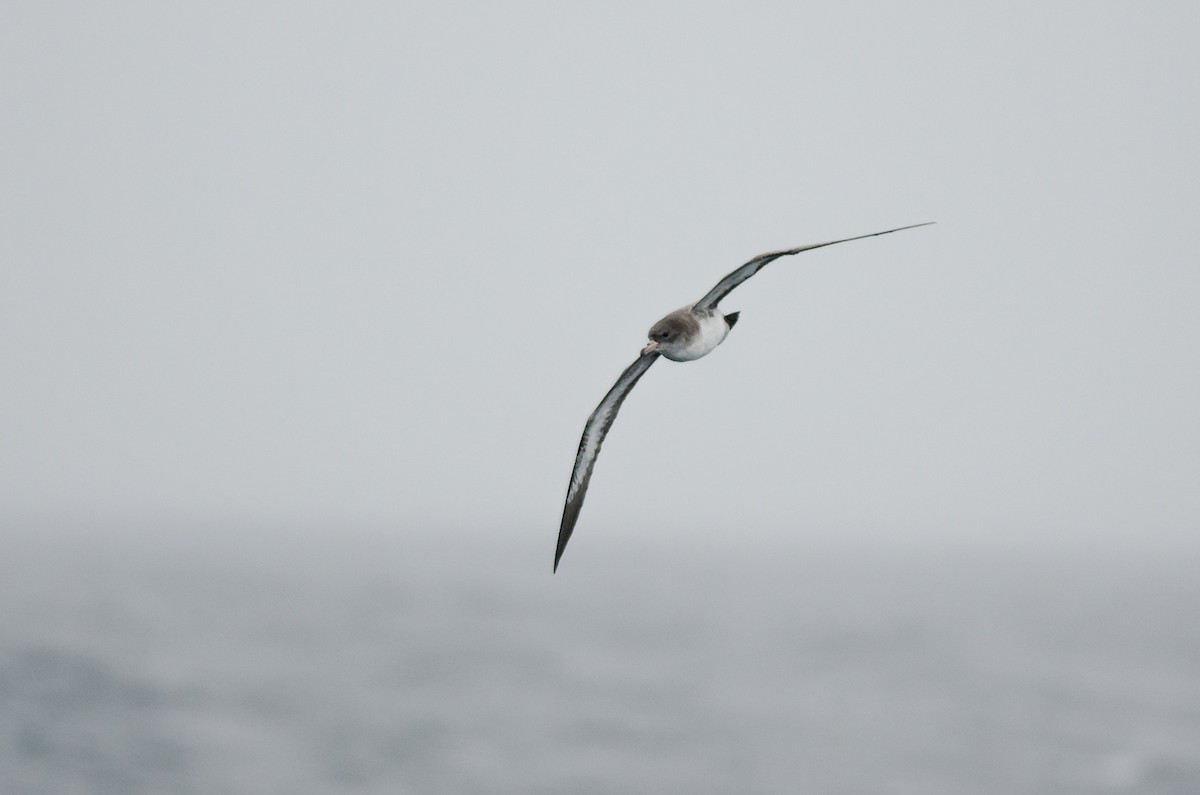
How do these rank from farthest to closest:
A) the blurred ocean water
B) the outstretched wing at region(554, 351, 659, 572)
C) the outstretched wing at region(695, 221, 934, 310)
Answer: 1. the blurred ocean water
2. the outstretched wing at region(554, 351, 659, 572)
3. the outstretched wing at region(695, 221, 934, 310)

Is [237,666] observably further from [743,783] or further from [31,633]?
[743,783]

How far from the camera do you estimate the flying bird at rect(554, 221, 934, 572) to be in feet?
44.4

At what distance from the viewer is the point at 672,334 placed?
13.5 m

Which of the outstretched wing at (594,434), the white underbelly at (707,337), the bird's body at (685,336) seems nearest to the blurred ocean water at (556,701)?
the outstretched wing at (594,434)

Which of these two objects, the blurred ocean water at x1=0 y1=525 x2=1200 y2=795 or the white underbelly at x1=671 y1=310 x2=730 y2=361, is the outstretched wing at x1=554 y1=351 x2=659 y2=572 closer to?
the white underbelly at x1=671 y1=310 x2=730 y2=361

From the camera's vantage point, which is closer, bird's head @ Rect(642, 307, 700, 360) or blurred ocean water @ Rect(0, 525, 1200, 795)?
bird's head @ Rect(642, 307, 700, 360)

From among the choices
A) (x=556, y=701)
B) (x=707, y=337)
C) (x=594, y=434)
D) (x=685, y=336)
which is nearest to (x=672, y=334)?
(x=685, y=336)

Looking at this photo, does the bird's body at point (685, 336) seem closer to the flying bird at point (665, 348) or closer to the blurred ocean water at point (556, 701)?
the flying bird at point (665, 348)

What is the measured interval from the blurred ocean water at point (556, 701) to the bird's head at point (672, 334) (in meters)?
53.0

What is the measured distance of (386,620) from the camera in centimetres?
13025

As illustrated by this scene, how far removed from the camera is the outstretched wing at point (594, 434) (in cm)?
1467

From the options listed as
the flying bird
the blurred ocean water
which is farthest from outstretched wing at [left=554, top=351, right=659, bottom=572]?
the blurred ocean water

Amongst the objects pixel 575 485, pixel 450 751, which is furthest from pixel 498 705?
pixel 575 485

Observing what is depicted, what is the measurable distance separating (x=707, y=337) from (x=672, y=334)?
0.51m
